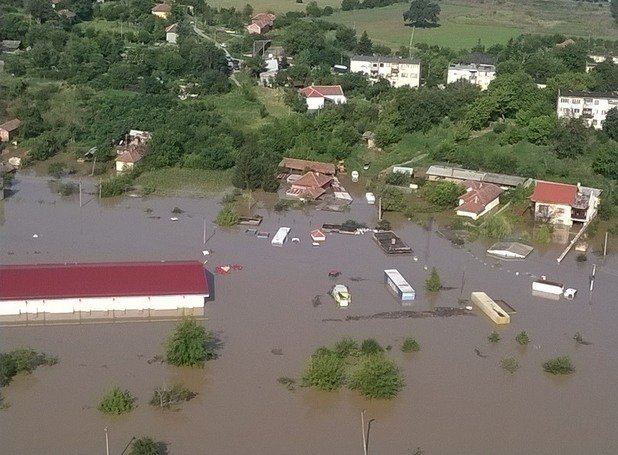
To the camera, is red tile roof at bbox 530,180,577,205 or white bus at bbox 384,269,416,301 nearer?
white bus at bbox 384,269,416,301

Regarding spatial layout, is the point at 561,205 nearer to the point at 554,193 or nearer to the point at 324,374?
the point at 554,193

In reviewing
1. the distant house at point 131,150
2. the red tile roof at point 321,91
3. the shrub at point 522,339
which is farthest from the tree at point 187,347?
the red tile roof at point 321,91

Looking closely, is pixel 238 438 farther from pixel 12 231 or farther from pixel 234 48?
pixel 234 48

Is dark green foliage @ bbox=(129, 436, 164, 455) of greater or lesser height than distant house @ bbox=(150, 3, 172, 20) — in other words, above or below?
below

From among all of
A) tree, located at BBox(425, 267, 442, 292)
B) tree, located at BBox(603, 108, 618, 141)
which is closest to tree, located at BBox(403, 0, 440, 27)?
tree, located at BBox(603, 108, 618, 141)

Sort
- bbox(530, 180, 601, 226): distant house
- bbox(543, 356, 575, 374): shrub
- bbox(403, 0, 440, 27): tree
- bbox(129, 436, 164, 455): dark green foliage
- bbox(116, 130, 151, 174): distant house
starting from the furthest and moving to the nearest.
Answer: bbox(403, 0, 440, 27): tree, bbox(116, 130, 151, 174): distant house, bbox(530, 180, 601, 226): distant house, bbox(543, 356, 575, 374): shrub, bbox(129, 436, 164, 455): dark green foliage

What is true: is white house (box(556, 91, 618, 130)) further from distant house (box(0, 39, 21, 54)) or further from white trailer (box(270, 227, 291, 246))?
distant house (box(0, 39, 21, 54))

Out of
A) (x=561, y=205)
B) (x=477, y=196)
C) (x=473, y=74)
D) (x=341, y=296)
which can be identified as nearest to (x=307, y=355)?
(x=341, y=296)
